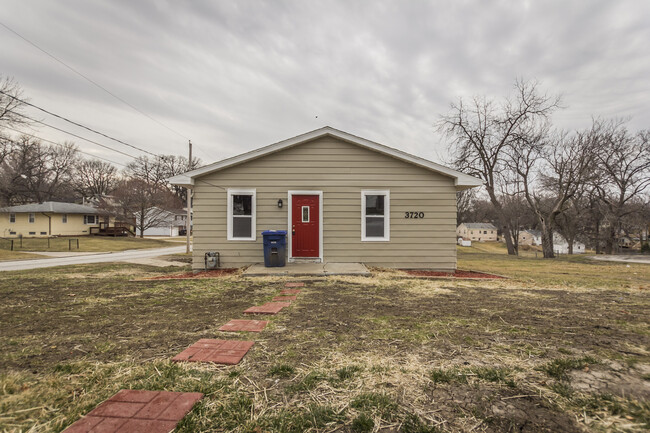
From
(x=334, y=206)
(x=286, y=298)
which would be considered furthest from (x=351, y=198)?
(x=286, y=298)

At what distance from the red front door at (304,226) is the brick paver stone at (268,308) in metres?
4.41

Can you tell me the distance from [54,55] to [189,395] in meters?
15.9

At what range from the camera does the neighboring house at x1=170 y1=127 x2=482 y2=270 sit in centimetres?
905

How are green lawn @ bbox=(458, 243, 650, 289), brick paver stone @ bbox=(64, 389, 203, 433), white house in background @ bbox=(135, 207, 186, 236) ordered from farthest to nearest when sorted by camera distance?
white house in background @ bbox=(135, 207, 186, 236) → green lawn @ bbox=(458, 243, 650, 289) → brick paver stone @ bbox=(64, 389, 203, 433)

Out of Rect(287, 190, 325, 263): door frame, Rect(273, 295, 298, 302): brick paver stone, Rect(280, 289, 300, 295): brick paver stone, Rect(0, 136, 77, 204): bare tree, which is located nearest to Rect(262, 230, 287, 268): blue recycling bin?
Rect(287, 190, 325, 263): door frame

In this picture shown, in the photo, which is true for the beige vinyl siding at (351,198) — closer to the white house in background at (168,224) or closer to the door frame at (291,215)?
the door frame at (291,215)

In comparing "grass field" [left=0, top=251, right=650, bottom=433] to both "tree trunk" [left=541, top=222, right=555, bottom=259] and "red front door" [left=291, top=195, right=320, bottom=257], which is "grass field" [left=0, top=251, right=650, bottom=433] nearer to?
"red front door" [left=291, top=195, right=320, bottom=257]

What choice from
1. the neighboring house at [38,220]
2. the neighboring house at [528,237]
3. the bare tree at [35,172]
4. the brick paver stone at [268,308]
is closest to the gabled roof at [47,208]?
the neighboring house at [38,220]

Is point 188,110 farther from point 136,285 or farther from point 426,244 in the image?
point 426,244

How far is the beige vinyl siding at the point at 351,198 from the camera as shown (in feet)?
29.8

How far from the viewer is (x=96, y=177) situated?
46875 millimetres

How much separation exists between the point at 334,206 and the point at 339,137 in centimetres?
209

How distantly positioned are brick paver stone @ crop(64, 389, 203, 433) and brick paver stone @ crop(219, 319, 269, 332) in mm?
1426

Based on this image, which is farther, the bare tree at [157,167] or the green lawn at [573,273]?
the bare tree at [157,167]
